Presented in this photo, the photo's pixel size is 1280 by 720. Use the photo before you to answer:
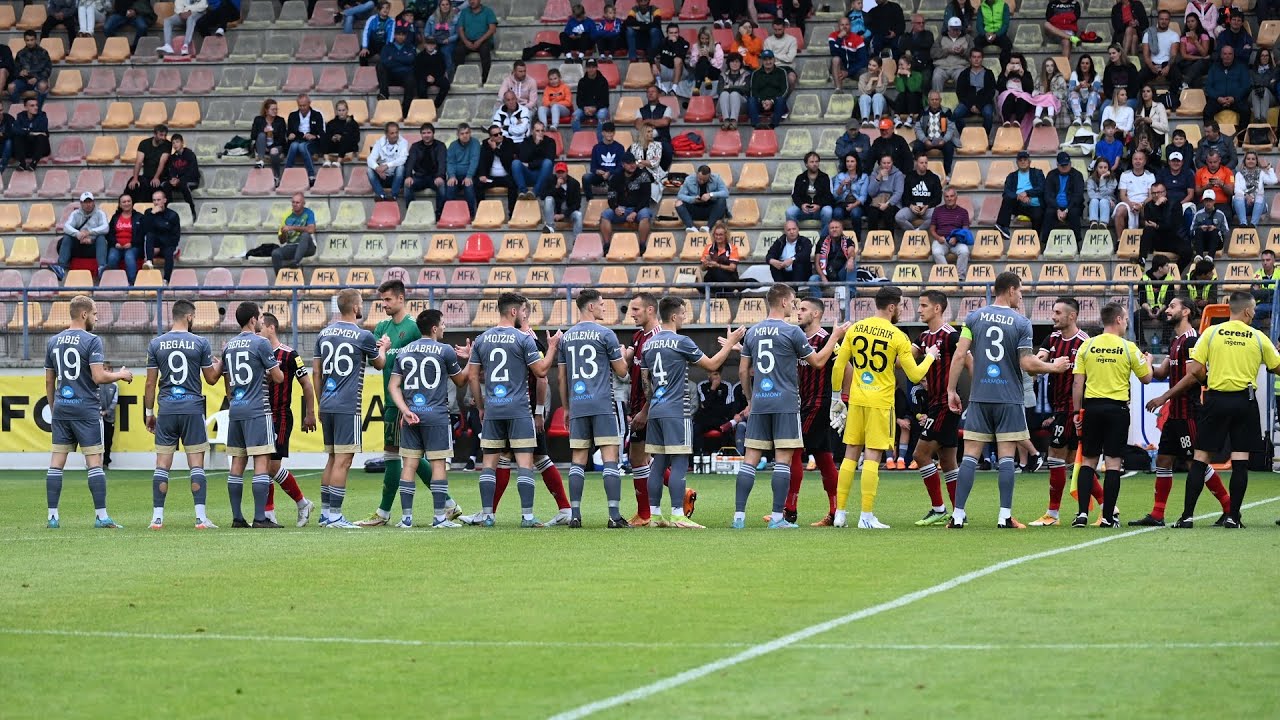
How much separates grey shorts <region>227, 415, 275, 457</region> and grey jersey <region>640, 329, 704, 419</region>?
3.83 meters

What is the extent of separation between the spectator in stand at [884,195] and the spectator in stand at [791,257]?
1876 mm

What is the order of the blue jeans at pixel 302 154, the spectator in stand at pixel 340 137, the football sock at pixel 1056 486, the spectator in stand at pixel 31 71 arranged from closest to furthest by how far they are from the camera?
the football sock at pixel 1056 486 → the spectator in stand at pixel 340 137 → the blue jeans at pixel 302 154 → the spectator in stand at pixel 31 71

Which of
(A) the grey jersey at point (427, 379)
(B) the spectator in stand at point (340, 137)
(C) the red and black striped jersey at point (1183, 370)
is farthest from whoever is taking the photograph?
(B) the spectator in stand at point (340, 137)

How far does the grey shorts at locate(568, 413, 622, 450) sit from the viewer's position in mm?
16234

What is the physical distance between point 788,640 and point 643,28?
25.8 metres

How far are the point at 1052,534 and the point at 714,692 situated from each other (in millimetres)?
7806

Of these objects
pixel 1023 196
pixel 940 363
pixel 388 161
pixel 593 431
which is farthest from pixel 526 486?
pixel 388 161

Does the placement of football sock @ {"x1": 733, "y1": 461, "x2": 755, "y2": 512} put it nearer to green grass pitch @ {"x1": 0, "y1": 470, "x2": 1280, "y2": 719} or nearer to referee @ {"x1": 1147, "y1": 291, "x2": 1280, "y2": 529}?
green grass pitch @ {"x1": 0, "y1": 470, "x2": 1280, "y2": 719}

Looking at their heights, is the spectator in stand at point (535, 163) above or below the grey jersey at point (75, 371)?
above

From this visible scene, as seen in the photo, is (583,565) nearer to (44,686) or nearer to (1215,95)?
(44,686)

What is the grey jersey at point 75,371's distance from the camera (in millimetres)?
17094

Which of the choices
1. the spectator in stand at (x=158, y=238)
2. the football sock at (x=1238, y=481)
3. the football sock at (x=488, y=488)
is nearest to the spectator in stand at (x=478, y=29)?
the spectator in stand at (x=158, y=238)

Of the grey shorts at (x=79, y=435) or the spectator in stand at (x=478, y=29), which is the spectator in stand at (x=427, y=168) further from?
the grey shorts at (x=79, y=435)

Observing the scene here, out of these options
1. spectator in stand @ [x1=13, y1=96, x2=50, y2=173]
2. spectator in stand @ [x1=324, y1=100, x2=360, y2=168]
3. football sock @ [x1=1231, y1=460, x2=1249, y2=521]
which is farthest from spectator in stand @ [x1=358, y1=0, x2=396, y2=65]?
football sock @ [x1=1231, y1=460, x2=1249, y2=521]
